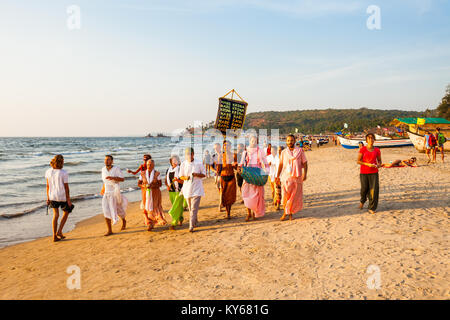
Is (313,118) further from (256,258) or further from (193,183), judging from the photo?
(256,258)

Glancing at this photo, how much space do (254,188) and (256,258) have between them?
248 centimetres

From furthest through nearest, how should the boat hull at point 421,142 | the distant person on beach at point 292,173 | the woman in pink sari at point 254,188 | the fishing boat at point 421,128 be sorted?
the fishing boat at point 421,128
the boat hull at point 421,142
the woman in pink sari at point 254,188
the distant person on beach at point 292,173

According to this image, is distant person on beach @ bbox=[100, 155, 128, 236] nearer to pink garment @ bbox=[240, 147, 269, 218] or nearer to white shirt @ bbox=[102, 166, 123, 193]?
white shirt @ bbox=[102, 166, 123, 193]

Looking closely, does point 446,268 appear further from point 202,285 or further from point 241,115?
point 241,115

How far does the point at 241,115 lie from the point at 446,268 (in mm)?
5532

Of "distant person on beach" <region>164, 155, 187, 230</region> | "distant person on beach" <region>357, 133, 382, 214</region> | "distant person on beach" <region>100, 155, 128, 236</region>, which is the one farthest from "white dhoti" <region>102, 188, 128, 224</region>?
"distant person on beach" <region>357, 133, 382, 214</region>

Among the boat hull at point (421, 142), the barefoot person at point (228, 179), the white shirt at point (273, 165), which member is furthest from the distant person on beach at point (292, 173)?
the boat hull at point (421, 142)

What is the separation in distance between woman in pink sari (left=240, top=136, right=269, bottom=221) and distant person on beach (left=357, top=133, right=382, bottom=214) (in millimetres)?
2328

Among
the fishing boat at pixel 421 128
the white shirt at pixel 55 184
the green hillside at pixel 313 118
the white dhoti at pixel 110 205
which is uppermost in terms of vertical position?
the green hillside at pixel 313 118

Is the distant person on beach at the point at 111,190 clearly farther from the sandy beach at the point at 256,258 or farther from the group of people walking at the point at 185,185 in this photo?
the sandy beach at the point at 256,258

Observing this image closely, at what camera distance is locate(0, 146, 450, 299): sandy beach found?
3.89 m

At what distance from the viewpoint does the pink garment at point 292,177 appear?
6.61 metres
